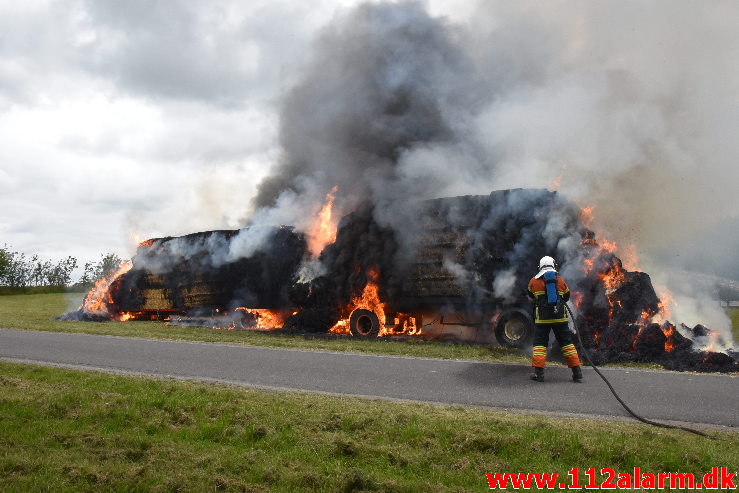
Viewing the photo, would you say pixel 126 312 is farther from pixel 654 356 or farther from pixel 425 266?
pixel 654 356

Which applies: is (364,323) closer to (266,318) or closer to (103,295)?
(266,318)

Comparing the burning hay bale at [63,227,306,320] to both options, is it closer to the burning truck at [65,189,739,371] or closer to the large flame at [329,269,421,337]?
A: the burning truck at [65,189,739,371]

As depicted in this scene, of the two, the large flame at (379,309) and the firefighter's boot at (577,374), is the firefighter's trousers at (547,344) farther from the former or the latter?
the large flame at (379,309)

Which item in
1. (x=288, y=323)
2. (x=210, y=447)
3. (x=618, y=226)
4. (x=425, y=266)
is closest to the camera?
(x=210, y=447)

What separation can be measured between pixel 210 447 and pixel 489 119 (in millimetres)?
15154

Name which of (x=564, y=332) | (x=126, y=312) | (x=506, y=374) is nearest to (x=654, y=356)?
(x=564, y=332)

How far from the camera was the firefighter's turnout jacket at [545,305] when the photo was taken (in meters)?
9.39

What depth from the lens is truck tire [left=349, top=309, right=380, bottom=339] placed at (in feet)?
54.9

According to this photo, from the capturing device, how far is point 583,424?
19.7 feet

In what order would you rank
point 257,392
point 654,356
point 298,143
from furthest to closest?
point 298,143
point 654,356
point 257,392

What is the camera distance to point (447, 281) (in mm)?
15844

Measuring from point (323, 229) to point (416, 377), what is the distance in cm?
1046

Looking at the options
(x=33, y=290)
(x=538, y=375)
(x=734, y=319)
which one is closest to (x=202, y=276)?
(x=538, y=375)

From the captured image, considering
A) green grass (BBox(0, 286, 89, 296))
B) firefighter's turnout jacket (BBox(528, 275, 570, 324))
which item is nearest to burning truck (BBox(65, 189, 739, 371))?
firefighter's turnout jacket (BBox(528, 275, 570, 324))
